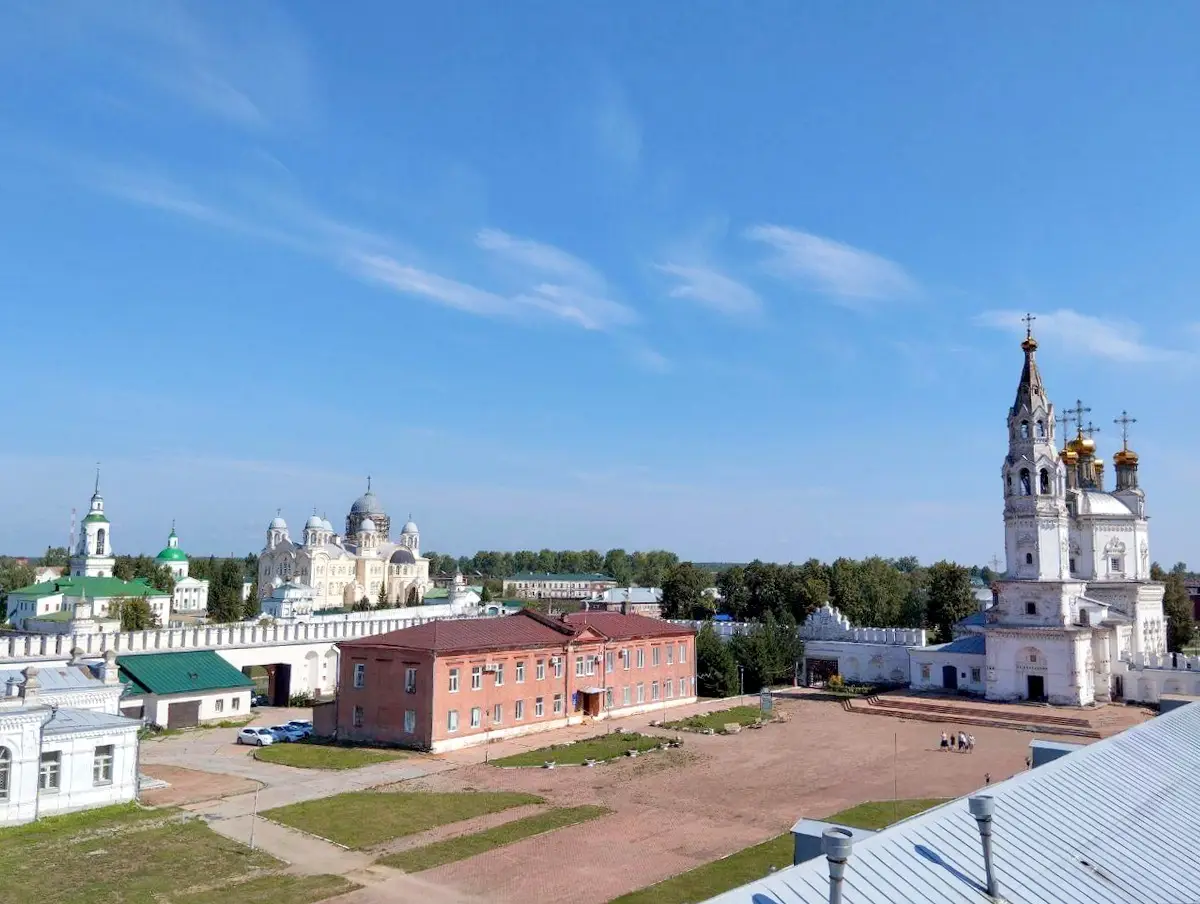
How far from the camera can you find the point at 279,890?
19703mm

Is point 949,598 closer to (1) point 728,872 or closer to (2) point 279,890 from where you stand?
(1) point 728,872

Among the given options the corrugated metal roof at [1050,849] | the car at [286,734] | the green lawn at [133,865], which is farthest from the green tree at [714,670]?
the corrugated metal roof at [1050,849]

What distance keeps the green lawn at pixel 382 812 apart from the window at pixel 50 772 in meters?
5.48

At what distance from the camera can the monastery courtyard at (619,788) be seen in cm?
2122

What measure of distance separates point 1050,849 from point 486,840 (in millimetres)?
15493

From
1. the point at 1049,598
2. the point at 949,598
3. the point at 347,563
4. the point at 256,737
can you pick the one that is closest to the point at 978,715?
the point at 1049,598

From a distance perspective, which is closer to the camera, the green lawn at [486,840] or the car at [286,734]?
the green lawn at [486,840]

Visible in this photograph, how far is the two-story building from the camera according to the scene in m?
36.6

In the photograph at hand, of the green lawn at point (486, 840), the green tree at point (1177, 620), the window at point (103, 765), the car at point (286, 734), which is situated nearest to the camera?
the green lawn at point (486, 840)

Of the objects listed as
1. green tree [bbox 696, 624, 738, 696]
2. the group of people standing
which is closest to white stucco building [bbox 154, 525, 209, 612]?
green tree [bbox 696, 624, 738, 696]

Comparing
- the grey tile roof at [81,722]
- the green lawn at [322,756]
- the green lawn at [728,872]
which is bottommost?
the green lawn at [322,756]

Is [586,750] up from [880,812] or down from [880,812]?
down

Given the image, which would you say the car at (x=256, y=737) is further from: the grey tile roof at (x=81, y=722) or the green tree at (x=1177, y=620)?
→ the green tree at (x=1177, y=620)

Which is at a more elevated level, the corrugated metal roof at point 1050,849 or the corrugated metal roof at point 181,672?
the corrugated metal roof at point 1050,849
